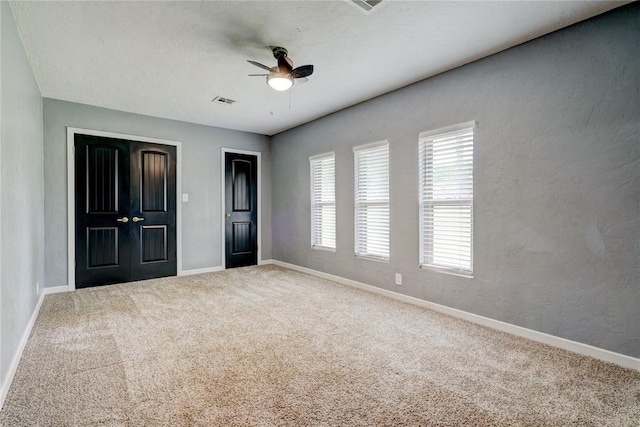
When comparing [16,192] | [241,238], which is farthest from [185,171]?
[16,192]

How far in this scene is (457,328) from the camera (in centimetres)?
304

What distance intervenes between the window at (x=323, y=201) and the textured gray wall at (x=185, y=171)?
1.40 metres

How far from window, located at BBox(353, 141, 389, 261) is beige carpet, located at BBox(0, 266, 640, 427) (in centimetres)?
97

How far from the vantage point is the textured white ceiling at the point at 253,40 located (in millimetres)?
2402

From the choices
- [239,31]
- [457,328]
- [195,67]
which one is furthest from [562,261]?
[195,67]

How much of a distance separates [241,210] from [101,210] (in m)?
2.23

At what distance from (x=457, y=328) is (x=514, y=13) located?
2710mm

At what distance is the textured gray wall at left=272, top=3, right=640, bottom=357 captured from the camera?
7.73ft

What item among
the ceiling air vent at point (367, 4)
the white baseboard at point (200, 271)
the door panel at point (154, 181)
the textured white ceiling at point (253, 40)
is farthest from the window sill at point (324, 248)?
the ceiling air vent at point (367, 4)

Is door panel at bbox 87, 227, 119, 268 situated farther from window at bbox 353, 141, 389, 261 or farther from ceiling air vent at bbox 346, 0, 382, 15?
ceiling air vent at bbox 346, 0, 382, 15

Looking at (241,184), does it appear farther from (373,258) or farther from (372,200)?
(373,258)

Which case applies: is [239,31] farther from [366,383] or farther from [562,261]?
[562,261]

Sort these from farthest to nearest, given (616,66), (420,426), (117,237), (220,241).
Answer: (220,241)
(117,237)
(616,66)
(420,426)

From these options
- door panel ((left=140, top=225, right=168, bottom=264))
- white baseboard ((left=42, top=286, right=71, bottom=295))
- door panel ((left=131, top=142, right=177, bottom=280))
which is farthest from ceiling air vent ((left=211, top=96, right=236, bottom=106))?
white baseboard ((left=42, top=286, right=71, bottom=295))
